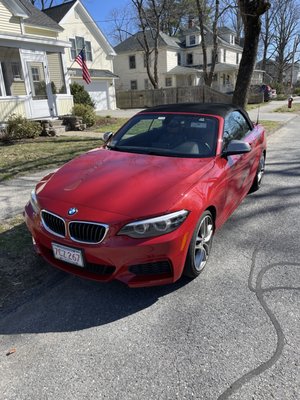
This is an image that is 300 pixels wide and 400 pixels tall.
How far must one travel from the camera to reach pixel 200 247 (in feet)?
10.3

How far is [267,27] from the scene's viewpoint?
172ft

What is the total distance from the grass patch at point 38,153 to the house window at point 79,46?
17.5 metres

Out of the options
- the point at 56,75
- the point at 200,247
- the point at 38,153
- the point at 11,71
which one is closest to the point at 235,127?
the point at 200,247

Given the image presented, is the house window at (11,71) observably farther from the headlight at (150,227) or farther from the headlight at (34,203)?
the headlight at (150,227)

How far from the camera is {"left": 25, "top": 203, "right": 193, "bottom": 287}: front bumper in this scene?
2.56m

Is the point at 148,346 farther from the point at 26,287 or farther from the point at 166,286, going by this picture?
the point at 26,287

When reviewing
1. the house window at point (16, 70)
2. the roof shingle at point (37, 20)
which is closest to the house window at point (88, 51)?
the roof shingle at point (37, 20)

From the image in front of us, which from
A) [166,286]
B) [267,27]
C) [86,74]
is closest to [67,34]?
[86,74]

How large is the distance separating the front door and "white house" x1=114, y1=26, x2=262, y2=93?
26.8m

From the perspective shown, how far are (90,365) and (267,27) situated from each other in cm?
6100

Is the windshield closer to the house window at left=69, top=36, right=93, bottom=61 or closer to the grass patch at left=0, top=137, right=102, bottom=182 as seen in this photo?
the grass patch at left=0, top=137, right=102, bottom=182

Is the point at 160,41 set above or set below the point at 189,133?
above

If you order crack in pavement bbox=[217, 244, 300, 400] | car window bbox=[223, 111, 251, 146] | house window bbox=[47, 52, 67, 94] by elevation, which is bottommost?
crack in pavement bbox=[217, 244, 300, 400]

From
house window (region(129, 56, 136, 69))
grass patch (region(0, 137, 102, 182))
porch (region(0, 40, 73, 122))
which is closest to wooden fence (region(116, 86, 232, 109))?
house window (region(129, 56, 136, 69))
